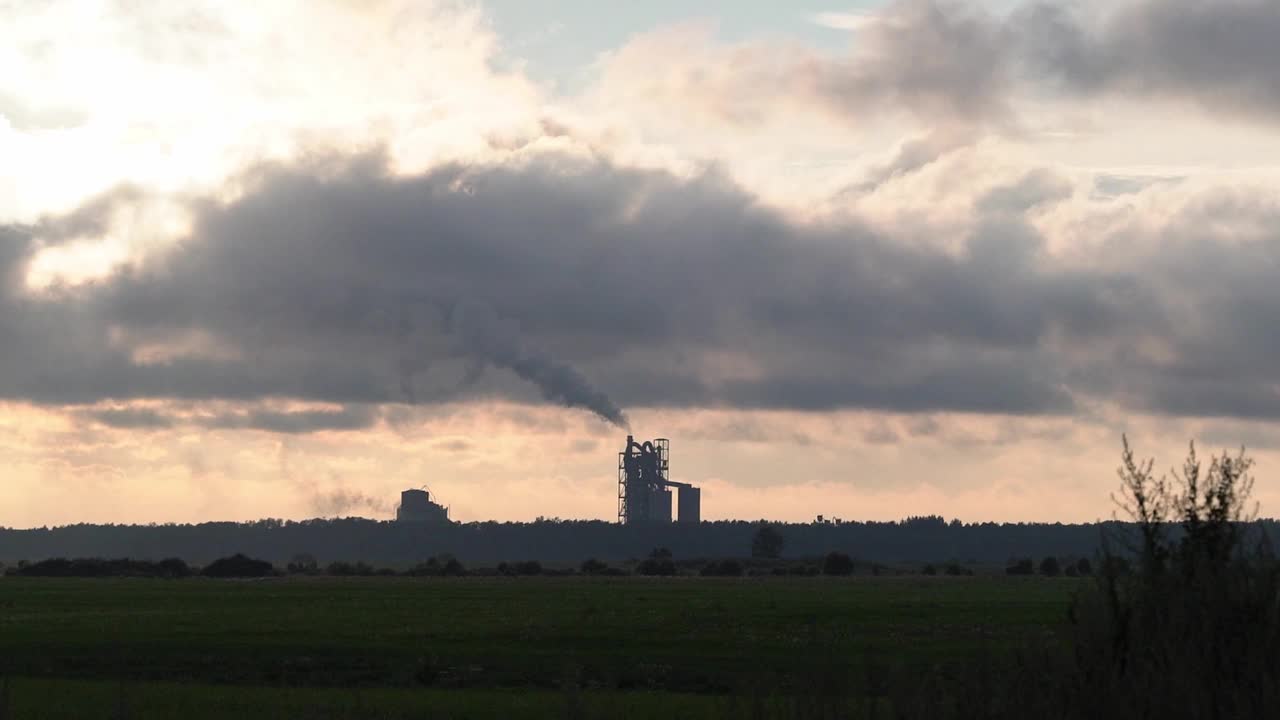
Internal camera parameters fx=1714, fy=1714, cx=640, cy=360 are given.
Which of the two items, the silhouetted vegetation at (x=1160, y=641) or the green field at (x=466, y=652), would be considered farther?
the green field at (x=466, y=652)

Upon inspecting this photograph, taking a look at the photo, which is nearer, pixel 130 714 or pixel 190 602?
pixel 130 714

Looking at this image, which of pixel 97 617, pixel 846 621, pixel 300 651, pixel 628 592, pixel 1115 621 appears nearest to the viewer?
pixel 1115 621

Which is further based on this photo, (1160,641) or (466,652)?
(466,652)

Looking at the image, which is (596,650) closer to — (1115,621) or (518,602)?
(1115,621)

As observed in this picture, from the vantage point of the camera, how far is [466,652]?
57812mm

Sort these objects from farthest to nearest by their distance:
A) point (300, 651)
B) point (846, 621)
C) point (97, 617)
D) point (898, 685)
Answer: point (97, 617) < point (846, 621) < point (300, 651) < point (898, 685)

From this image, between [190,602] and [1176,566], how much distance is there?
291 ft

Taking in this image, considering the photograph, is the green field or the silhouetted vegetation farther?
the green field

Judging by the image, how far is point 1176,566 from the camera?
79.9 ft

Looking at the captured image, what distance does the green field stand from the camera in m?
39.4

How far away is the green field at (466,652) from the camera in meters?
39.4

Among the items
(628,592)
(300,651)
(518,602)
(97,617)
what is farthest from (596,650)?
(628,592)

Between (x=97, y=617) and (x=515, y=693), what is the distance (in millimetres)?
44606

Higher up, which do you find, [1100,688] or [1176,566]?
[1176,566]
